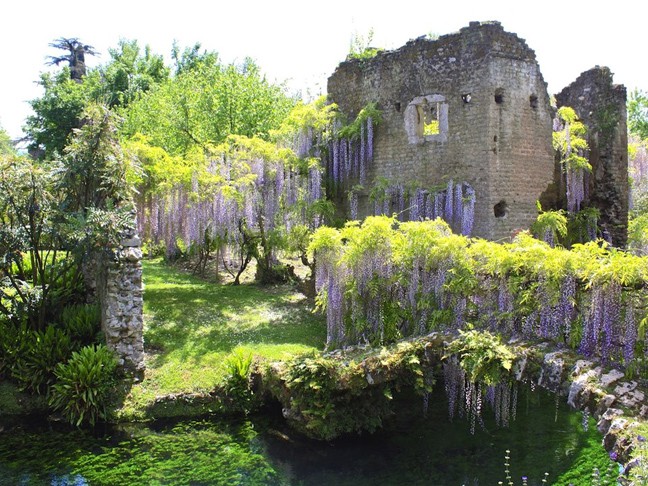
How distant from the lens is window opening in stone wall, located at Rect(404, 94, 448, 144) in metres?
15.4

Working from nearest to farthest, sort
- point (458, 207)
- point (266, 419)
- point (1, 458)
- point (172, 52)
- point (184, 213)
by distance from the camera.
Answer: point (1, 458), point (266, 419), point (458, 207), point (184, 213), point (172, 52)

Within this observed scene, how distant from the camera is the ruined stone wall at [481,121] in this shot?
48.4ft

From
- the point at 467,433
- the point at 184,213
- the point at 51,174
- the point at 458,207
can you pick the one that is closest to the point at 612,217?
the point at 458,207

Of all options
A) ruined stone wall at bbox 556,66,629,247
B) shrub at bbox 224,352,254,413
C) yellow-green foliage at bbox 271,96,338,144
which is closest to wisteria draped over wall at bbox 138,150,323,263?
yellow-green foliage at bbox 271,96,338,144

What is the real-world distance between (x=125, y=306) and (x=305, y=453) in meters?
4.16

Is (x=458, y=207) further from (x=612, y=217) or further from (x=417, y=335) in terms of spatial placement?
(x=417, y=335)

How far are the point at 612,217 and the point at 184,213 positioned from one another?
431 inches

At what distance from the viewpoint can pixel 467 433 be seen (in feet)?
30.1

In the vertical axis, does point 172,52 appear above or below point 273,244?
above

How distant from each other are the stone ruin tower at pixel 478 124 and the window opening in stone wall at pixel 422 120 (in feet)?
0.08

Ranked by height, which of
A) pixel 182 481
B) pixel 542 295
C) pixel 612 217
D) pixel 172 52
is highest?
pixel 172 52

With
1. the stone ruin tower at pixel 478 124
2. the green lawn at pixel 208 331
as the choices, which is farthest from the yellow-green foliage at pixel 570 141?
the green lawn at pixel 208 331

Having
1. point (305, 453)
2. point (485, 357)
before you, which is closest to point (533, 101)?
point (485, 357)

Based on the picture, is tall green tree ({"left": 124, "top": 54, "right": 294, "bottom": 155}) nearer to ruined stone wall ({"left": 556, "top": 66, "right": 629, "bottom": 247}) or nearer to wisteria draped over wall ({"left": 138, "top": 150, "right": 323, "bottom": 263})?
wisteria draped over wall ({"left": 138, "top": 150, "right": 323, "bottom": 263})
